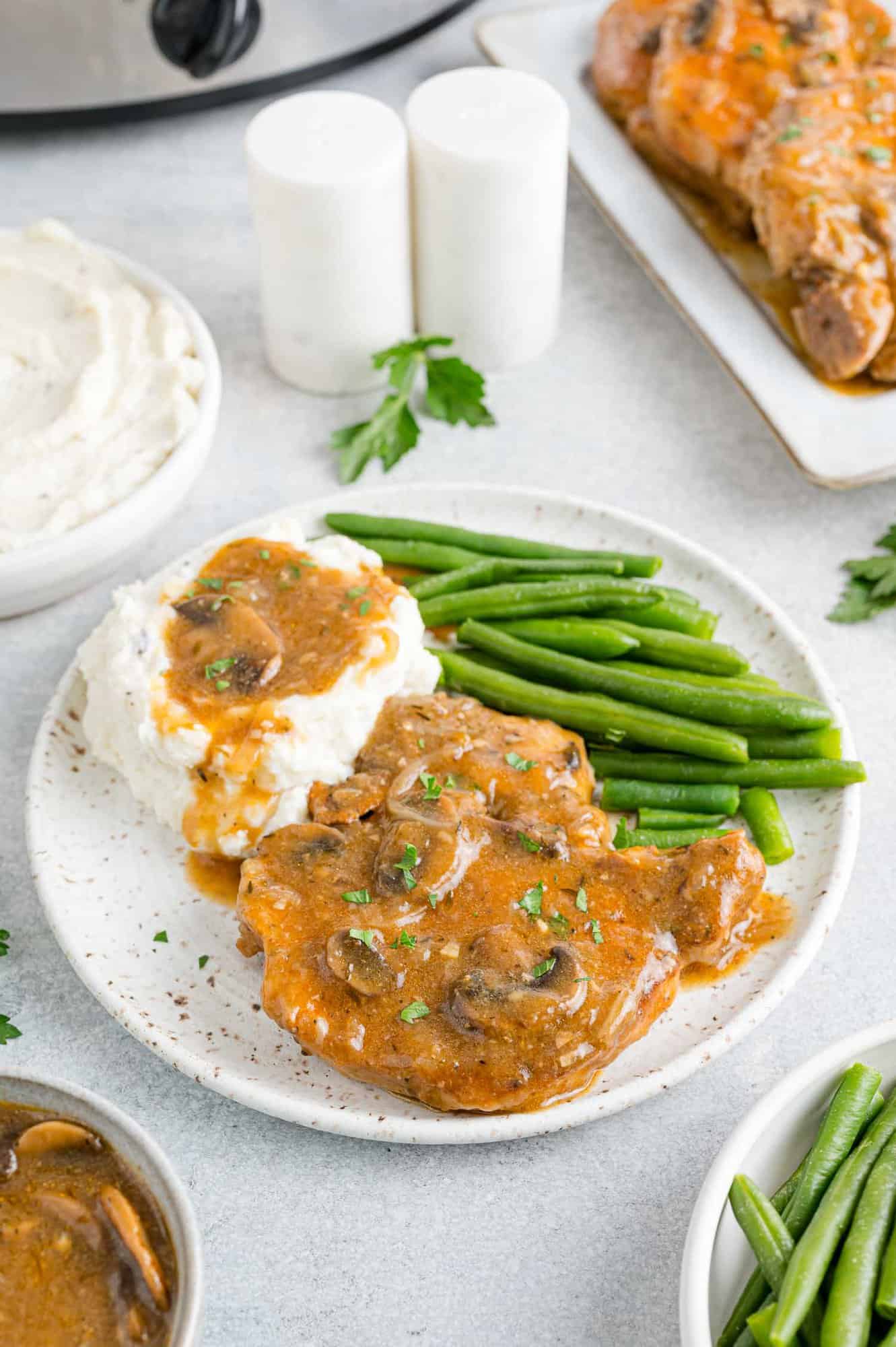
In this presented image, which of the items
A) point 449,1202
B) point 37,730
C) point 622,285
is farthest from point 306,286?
point 449,1202

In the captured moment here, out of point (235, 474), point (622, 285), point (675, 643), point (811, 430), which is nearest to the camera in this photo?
point (675, 643)

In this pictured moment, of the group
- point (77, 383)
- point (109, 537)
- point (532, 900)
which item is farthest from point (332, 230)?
point (532, 900)

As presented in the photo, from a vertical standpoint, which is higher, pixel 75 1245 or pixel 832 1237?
pixel 832 1237

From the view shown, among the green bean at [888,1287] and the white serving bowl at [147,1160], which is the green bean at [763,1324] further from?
the white serving bowl at [147,1160]

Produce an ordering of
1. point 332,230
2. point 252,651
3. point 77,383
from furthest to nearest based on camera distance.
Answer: point 332,230
point 77,383
point 252,651

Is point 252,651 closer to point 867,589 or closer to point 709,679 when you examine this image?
point 709,679

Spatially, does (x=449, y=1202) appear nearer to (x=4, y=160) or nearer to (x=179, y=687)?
(x=179, y=687)
